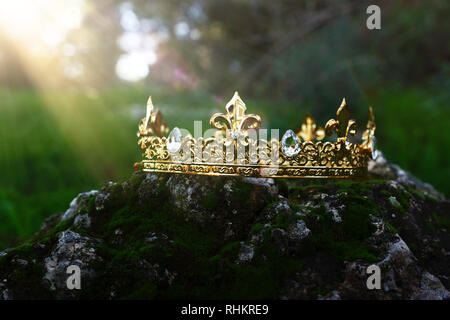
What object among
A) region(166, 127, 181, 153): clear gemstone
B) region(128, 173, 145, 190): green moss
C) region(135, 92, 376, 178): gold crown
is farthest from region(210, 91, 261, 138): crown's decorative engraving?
region(128, 173, 145, 190): green moss

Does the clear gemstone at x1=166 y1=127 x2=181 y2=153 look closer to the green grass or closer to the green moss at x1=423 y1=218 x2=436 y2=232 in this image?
the green moss at x1=423 y1=218 x2=436 y2=232

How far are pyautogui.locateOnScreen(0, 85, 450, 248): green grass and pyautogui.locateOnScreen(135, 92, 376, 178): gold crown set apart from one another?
2840 millimetres

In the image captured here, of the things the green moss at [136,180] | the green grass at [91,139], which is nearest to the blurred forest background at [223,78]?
the green grass at [91,139]

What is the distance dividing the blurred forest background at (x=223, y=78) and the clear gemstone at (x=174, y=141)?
369 cm

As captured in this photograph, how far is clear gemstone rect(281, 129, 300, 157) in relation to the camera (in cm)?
307

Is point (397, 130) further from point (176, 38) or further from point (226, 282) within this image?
point (226, 282)

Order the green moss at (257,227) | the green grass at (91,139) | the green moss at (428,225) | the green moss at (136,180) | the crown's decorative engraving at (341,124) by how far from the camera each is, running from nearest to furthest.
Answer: the green moss at (257,227)
the green moss at (428,225)
the green moss at (136,180)
the crown's decorative engraving at (341,124)
the green grass at (91,139)

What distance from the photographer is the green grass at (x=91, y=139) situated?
6250 mm

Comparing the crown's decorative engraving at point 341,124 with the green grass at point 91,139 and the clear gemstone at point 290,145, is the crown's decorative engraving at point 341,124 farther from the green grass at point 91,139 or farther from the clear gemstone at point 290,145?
the green grass at point 91,139

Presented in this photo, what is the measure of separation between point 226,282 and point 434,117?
7.35 m

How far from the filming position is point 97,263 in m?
2.39

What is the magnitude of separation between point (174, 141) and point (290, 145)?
1010mm

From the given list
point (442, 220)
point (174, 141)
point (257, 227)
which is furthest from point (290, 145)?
point (442, 220)

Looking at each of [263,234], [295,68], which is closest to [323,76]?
[295,68]
